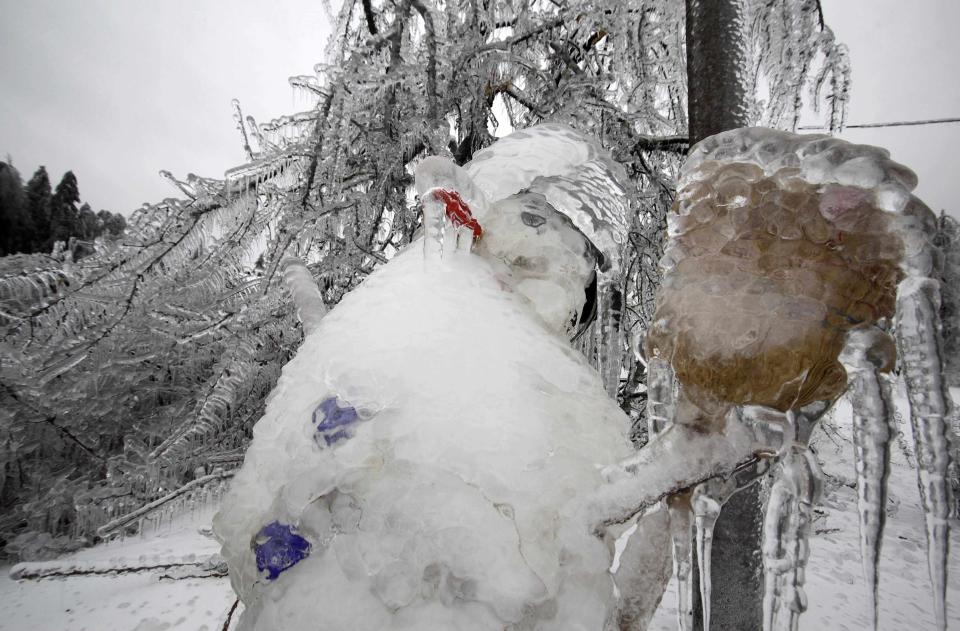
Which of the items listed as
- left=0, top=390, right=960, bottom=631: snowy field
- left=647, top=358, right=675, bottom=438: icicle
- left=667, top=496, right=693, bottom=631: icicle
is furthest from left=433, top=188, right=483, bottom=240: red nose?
left=0, top=390, right=960, bottom=631: snowy field

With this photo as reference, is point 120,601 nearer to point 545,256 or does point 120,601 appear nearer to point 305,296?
point 305,296

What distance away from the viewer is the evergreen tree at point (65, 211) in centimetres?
959

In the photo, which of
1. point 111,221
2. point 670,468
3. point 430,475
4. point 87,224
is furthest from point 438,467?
point 87,224

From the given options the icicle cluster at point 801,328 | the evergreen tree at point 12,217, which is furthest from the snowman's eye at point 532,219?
the evergreen tree at point 12,217

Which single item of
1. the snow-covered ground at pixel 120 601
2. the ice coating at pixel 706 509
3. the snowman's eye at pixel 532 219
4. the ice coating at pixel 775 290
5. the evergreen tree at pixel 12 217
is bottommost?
the snow-covered ground at pixel 120 601

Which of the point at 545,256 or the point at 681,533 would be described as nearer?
the point at 681,533

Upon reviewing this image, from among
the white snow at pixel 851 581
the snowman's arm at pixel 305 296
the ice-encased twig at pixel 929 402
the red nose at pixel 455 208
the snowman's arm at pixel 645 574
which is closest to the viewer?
the ice-encased twig at pixel 929 402

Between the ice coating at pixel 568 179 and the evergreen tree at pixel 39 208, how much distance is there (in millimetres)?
12214

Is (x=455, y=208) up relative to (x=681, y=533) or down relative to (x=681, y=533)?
up

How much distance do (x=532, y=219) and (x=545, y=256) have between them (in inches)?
3.9

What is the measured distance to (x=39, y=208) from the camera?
10516 millimetres

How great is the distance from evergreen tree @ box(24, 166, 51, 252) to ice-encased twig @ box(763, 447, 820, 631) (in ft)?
42.2

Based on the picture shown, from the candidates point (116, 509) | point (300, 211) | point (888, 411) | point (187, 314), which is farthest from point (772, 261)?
point (116, 509)

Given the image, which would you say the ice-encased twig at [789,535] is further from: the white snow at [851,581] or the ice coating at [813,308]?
the white snow at [851,581]
